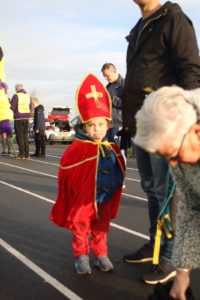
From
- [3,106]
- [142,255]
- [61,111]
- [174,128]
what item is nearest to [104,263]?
[142,255]

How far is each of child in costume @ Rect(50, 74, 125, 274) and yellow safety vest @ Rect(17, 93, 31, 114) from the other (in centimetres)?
1024

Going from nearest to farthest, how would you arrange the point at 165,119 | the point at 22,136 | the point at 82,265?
the point at 165,119, the point at 82,265, the point at 22,136

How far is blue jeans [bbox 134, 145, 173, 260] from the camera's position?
361cm

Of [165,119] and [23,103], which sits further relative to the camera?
[23,103]

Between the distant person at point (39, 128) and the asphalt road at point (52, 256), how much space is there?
7.47 m

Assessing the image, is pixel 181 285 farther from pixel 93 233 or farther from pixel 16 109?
pixel 16 109

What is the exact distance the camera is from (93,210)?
13.0 feet

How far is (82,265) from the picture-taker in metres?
3.89

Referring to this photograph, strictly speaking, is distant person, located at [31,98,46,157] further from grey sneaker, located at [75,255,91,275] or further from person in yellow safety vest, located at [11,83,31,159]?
grey sneaker, located at [75,255,91,275]

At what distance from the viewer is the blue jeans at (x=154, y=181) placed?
142 inches

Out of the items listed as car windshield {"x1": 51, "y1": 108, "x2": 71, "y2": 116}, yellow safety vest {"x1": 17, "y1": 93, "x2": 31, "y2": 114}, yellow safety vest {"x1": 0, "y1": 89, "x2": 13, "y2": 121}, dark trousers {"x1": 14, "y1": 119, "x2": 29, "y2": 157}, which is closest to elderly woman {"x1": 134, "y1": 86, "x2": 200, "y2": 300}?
yellow safety vest {"x1": 0, "y1": 89, "x2": 13, "y2": 121}

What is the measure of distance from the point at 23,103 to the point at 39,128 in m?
1.30

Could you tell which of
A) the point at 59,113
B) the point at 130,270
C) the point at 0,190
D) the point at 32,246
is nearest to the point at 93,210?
the point at 130,270

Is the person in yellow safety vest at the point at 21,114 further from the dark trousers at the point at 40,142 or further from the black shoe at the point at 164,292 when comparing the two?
the black shoe at the point at 164,292
